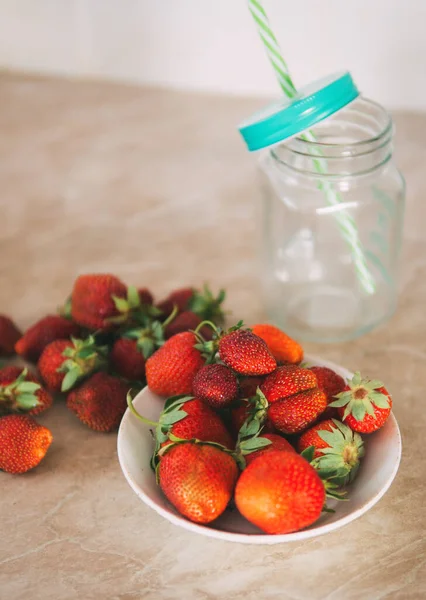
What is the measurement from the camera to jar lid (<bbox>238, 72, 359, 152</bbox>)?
902 mm

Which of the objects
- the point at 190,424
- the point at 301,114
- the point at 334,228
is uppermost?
the point at 301,114

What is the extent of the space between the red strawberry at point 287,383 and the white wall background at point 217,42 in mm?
961

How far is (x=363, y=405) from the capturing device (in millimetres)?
800

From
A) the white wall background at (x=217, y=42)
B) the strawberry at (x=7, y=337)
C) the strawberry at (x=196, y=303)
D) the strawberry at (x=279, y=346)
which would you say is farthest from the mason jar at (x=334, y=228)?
the white wall background at (x=217, y=42)

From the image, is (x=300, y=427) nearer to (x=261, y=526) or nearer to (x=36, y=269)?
(x=261, y=526)

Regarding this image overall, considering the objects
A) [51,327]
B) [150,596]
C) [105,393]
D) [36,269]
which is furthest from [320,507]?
[36,269]

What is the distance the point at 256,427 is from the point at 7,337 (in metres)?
0.41

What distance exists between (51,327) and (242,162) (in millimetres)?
643

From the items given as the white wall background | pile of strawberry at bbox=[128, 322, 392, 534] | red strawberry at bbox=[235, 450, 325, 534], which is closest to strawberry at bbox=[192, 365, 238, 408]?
pile of strawberry at bbox=[128, 322, 392, 534]

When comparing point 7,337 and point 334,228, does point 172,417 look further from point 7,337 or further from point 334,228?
point 334,228

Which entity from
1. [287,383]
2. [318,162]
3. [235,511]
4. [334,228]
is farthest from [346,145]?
[235,511]

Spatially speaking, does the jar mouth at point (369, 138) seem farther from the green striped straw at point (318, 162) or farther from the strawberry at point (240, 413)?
the strawberry at point (240, 413)

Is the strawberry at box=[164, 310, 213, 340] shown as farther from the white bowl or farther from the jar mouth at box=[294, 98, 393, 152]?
the jar mouth at box=[294, 98, 393, 152]

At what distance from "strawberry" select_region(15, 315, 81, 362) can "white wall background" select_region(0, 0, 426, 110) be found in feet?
2.72
